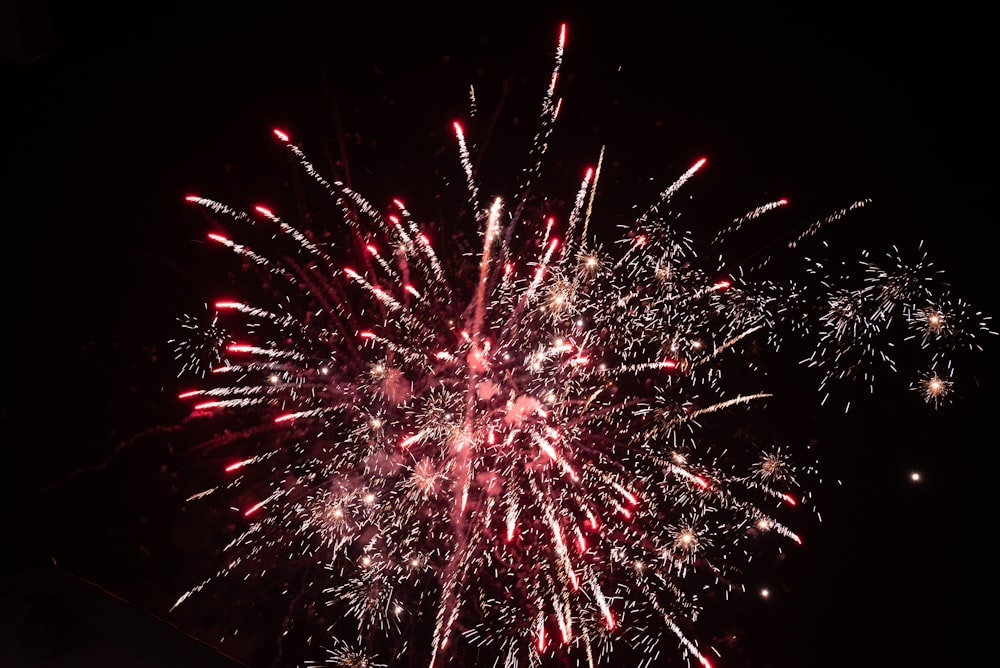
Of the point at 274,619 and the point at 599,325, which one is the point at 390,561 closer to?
the point at 274,619

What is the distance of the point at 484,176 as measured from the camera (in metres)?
2.92

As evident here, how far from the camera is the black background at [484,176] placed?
9.48 feet

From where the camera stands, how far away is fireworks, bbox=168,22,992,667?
2863mm

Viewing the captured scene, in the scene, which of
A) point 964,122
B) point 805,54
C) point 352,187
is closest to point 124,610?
point 352,187

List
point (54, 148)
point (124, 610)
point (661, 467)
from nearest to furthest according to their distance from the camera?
point (124, 610) < point (661, 467) < point (54, 148)

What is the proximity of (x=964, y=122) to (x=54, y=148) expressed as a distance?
205 inches

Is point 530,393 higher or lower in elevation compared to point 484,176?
lower

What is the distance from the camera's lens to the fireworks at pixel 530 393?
2863mm

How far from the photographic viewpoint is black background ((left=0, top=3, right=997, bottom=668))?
9.48 ft

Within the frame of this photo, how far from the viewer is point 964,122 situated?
2.89 metres

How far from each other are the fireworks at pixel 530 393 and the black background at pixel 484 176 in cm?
17

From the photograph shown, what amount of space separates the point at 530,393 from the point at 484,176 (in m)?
1.22

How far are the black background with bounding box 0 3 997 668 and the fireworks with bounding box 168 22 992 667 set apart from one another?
173mm

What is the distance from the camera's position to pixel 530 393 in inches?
112
